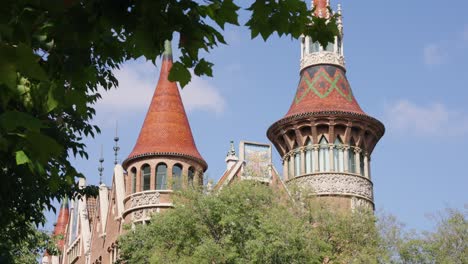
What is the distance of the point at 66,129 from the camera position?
14.4 meters

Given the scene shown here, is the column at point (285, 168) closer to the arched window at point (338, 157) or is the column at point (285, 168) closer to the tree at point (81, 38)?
the arched window at point (338, 157)

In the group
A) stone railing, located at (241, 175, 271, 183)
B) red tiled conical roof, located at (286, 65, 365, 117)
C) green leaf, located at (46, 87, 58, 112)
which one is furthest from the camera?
red tiled conical roof, located at (286, 65, 365, 117)

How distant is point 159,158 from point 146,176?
1127 millimetres

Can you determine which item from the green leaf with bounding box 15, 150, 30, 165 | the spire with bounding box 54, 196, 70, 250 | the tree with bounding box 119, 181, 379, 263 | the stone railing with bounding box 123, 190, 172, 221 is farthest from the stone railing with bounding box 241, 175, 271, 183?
the spire with bounding box 54, 196, 70, 250

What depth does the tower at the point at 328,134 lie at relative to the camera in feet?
126

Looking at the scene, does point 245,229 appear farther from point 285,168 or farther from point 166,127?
point 285,168

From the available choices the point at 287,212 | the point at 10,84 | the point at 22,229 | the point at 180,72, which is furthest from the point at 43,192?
the point at 287,212

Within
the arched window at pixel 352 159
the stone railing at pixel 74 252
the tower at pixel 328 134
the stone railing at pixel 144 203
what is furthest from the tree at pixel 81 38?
the stone railing at pixel 74 252

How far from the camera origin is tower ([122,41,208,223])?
124 feet

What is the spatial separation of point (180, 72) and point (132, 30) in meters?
0.59

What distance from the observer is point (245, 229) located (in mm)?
26891

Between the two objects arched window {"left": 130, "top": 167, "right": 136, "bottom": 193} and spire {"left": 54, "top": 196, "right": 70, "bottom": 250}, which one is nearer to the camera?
arched window {"left": 130, "top": 167, "right": 136, "bottom": 193}

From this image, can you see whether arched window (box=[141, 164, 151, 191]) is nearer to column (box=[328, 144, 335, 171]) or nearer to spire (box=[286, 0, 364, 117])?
spire (box=[286, 0, 364, 117])

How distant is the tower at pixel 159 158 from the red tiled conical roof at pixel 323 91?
201 inches
